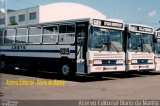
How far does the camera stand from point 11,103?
9789 millimetres

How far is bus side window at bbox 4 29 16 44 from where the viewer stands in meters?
22.4

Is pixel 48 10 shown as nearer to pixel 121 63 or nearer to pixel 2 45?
pixel 2 45

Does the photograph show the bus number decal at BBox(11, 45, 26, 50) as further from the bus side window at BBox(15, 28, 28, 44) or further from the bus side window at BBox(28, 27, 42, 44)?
the bus side window at BBox(28, 27, 42, 44)

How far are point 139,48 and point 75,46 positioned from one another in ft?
14.2

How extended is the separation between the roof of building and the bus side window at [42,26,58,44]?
6923 centimetres

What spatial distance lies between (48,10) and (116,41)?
7178cm

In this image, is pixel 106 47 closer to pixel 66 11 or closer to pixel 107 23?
pixel 107 23

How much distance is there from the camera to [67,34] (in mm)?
17891

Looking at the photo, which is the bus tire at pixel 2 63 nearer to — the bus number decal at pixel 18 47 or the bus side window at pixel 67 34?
the bus number decal at pixel 18 47

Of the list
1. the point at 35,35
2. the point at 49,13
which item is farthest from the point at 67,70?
the point at 49,13

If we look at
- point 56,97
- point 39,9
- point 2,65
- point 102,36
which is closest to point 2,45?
point 2,65

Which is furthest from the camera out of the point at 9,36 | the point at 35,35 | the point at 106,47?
the point at 9,36

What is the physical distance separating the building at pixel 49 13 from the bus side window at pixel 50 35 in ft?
214

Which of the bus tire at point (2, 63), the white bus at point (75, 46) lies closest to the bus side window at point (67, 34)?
the white bus at point (75, 46)
